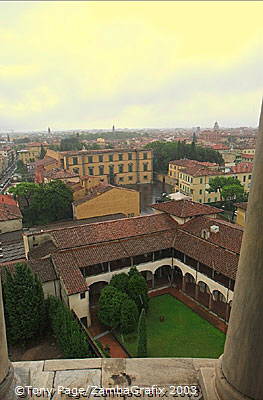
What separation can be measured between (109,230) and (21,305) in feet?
26.4

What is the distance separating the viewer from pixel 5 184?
216 ft

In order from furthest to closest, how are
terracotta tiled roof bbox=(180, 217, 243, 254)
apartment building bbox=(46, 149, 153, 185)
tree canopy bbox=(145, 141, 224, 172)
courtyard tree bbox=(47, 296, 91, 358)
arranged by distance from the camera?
tree canopy bbox=(145, 141, 224, 172) < apartment building bbox=(46, 149, 153, 185) < terracotta tiled roof bbox=(180, 217, 243, 254) < courtyard tree bbox=(47, 296, 91, 358)

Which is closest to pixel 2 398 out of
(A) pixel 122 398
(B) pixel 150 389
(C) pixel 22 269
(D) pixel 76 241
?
(A) pixel 122 398

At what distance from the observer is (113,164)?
6019 cm

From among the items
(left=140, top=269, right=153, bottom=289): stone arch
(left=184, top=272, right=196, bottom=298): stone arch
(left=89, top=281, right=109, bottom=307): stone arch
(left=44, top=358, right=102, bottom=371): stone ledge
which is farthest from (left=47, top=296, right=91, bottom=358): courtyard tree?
(left=44, top=358, right=102, bottom=371): stone ledge

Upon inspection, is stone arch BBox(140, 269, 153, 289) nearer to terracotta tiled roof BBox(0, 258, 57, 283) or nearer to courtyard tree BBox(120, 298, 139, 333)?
courtyard tree BBox(120, 298, 139, 333)

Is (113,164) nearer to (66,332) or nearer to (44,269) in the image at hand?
(44,269)

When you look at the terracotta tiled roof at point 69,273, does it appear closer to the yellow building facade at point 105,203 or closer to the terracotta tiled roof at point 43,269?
the terracotta tiled roof at point 43,269

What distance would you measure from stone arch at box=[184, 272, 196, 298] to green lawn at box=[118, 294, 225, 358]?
162 cm

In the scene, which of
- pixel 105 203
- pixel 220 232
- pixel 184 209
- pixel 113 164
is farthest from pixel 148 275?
pixel 113 164

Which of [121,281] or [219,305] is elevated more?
[121,281]

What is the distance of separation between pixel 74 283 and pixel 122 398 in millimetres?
14148

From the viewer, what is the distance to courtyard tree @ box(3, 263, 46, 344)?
52.3 ft

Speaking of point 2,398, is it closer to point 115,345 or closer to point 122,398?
point 122,398
